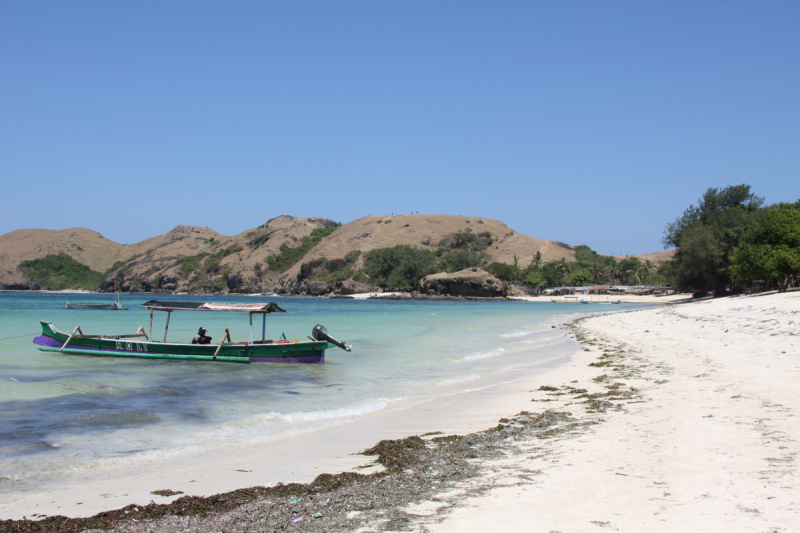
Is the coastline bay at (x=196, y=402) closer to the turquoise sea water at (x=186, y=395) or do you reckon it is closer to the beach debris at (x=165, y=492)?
the turquoise sea water at (x=186, y=395)

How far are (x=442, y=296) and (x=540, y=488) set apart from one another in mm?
123199

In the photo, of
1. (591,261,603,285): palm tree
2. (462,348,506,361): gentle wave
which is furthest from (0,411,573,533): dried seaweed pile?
(591,261,603,285): palm tree

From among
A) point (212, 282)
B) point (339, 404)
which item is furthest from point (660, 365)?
point (212, 282)

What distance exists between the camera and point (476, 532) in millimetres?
4078

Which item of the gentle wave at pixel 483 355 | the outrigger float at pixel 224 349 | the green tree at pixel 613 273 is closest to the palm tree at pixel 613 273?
the green tree at pixel 613 273

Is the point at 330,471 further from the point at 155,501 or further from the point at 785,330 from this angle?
the point at 785,330

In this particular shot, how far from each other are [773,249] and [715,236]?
1910 cm

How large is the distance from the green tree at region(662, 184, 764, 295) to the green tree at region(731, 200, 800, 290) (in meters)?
6.14

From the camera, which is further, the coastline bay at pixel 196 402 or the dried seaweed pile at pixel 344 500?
the coastline bay at pixel 196 402

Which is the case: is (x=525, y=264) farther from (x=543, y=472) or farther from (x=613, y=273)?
(x=543, y=472)

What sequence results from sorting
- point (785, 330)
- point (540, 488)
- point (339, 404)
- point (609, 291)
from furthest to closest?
1. point (609, 291)
2. point (785, 330)
3. point (339, 404)
4. point (540, 488)

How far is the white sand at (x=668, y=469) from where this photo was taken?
4.21m

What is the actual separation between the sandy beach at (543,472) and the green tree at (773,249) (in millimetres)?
36426

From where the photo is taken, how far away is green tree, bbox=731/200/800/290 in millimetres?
40719
